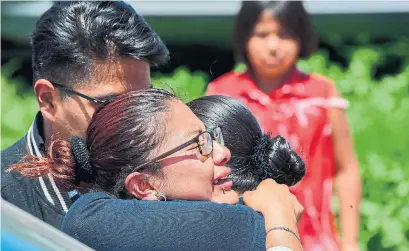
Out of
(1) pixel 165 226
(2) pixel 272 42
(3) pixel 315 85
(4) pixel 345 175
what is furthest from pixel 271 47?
(1) pixel 165 226

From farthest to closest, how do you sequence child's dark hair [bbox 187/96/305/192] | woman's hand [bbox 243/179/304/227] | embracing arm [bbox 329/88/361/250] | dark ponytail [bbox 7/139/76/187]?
embracing arm [bbox 329/88/361/250], child's dark hair [bbox 187/96/305/192], dark ponytail [bbox 7/139/76/187], woman's hand [bbox 243/179/304/227]

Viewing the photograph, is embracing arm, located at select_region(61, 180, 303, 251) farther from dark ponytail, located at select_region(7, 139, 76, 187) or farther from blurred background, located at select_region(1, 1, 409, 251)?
blurred background, located at select_region(1, 1, 409, 251)

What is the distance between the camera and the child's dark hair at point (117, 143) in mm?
2139

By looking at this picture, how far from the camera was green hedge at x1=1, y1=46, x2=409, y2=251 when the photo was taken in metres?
4.27

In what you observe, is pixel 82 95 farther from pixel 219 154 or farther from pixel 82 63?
pixel 219 154

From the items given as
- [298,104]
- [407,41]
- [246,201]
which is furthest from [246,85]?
[407,41]

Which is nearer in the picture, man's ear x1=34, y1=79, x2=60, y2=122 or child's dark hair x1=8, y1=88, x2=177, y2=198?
child's dark hair x1=8, y1=88, x2=177, y2=198

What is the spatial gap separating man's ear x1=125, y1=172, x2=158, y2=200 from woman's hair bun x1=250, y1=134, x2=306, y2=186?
391mm

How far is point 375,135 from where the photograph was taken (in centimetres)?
453

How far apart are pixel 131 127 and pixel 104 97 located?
445 mm

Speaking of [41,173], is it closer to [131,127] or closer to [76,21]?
[131,127]

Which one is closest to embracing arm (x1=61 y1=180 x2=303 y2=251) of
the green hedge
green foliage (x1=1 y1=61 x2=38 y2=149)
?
the green hedge

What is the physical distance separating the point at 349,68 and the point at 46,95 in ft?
9.49

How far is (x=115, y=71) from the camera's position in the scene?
2.59m
